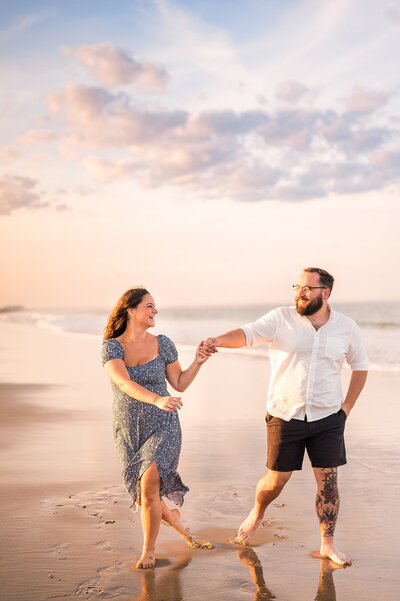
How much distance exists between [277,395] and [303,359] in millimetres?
303

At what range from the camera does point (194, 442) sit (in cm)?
950

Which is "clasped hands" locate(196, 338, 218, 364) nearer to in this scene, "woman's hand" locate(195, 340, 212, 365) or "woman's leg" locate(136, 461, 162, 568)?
"woman's hand" locate(195, 340, 212, 365)

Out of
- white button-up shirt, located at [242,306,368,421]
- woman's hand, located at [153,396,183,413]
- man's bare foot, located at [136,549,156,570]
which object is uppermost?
white button-up shirt, located at [242,306,368,421]

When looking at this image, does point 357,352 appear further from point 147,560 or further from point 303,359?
point 147,560

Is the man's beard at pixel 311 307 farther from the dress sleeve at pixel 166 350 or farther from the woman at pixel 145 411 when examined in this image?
the dress sleeve at pixel 166 350

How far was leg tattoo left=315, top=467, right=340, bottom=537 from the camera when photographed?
5.46 m

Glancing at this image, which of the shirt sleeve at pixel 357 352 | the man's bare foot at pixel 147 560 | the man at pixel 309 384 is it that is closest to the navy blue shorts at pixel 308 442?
the man at pixel 309 384

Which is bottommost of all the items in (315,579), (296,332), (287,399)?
(315,579)

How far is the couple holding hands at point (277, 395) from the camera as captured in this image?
536 cm

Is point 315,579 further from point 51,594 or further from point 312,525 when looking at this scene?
point 51,594

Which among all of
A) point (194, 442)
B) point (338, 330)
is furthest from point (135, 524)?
point (194, 442)

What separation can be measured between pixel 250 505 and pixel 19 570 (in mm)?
2348

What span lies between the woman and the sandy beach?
0.40m

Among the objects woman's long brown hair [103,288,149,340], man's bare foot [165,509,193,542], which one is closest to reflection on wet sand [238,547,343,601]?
man's bare foot [165,509,193,542]
